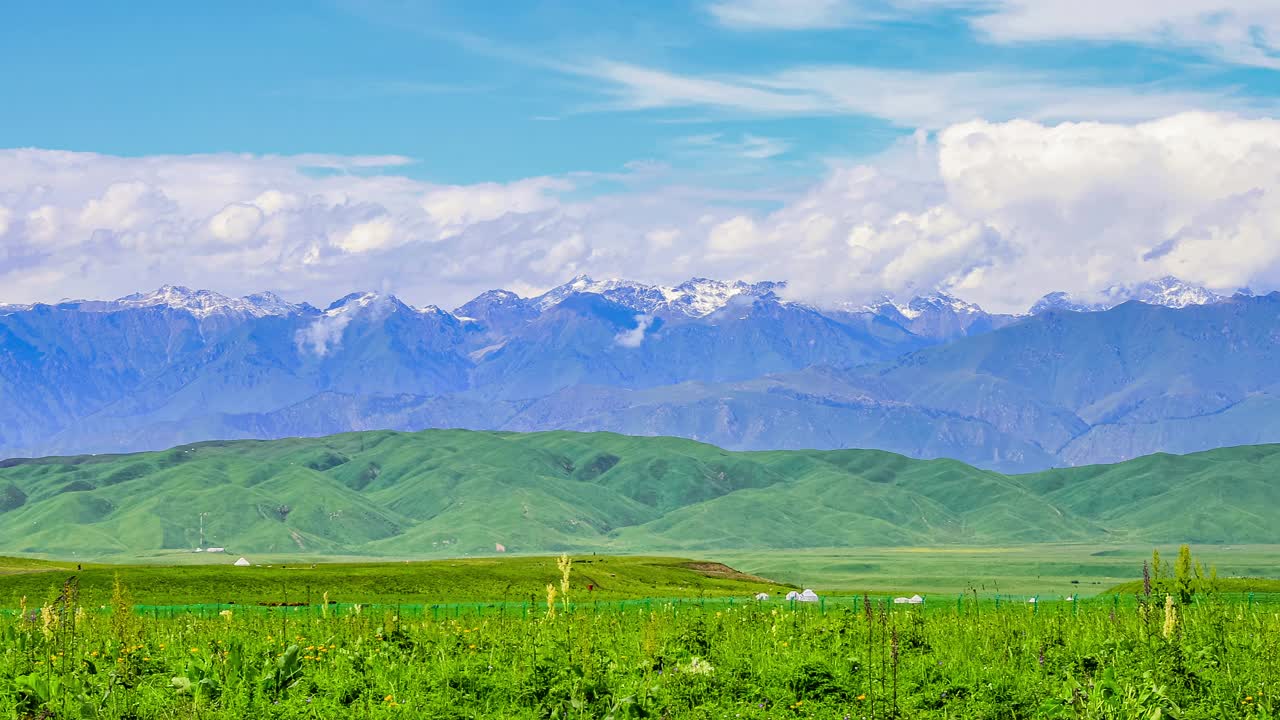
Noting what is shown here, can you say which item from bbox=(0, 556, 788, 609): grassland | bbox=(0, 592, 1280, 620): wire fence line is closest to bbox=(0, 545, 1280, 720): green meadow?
bbox=(0, 592, 1280, 620): wire fence line

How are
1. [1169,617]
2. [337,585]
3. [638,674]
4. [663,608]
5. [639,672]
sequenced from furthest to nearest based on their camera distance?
1. [337,585]
2. [663,608]
3. [639,672]
4. [638,674]
5. [1169,617]

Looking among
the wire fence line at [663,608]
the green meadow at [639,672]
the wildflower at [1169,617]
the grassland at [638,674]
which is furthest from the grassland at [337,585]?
the wildflower at [1169,617]

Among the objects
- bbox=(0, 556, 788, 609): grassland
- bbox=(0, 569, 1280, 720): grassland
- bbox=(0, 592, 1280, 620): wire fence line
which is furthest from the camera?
bbox=(0, 556, 788, 609): grassland

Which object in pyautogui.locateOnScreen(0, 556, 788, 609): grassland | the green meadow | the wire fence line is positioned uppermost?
the green meadow

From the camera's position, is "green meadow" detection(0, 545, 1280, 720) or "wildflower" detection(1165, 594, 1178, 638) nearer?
"green meadow" detection(0, 545, 1280, 720)

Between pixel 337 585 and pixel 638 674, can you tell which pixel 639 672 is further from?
pixel 337 585

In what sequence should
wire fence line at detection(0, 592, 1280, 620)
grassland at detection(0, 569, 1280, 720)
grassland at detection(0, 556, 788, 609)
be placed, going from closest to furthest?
grassland at detection(0, 569, 1280, 720) → wire fence line at detection(0, 592, 1280, 620) → grassland at detection(0, 556, 788, 609)

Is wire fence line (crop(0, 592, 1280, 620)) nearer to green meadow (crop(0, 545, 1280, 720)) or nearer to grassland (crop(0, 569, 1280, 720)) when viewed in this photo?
green meadow (crop(0, 545, 1280, 720))

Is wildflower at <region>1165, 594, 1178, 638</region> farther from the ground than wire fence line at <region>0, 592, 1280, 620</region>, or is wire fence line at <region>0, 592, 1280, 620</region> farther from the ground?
wildflower at <region>1165, 594, 1178, 638</region>

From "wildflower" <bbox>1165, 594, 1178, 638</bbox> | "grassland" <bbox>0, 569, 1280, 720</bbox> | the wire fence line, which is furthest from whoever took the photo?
the wire fence line

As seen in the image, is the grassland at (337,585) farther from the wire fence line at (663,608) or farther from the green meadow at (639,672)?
the green meadow at (639,672)

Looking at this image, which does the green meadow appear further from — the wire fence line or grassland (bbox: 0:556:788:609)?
grassland (bbox: 0:556:788:609)

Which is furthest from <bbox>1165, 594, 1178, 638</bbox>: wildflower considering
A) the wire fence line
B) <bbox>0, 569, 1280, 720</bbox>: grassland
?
the wire fence line

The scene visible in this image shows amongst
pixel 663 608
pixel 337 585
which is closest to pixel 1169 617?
pixel 663 608
